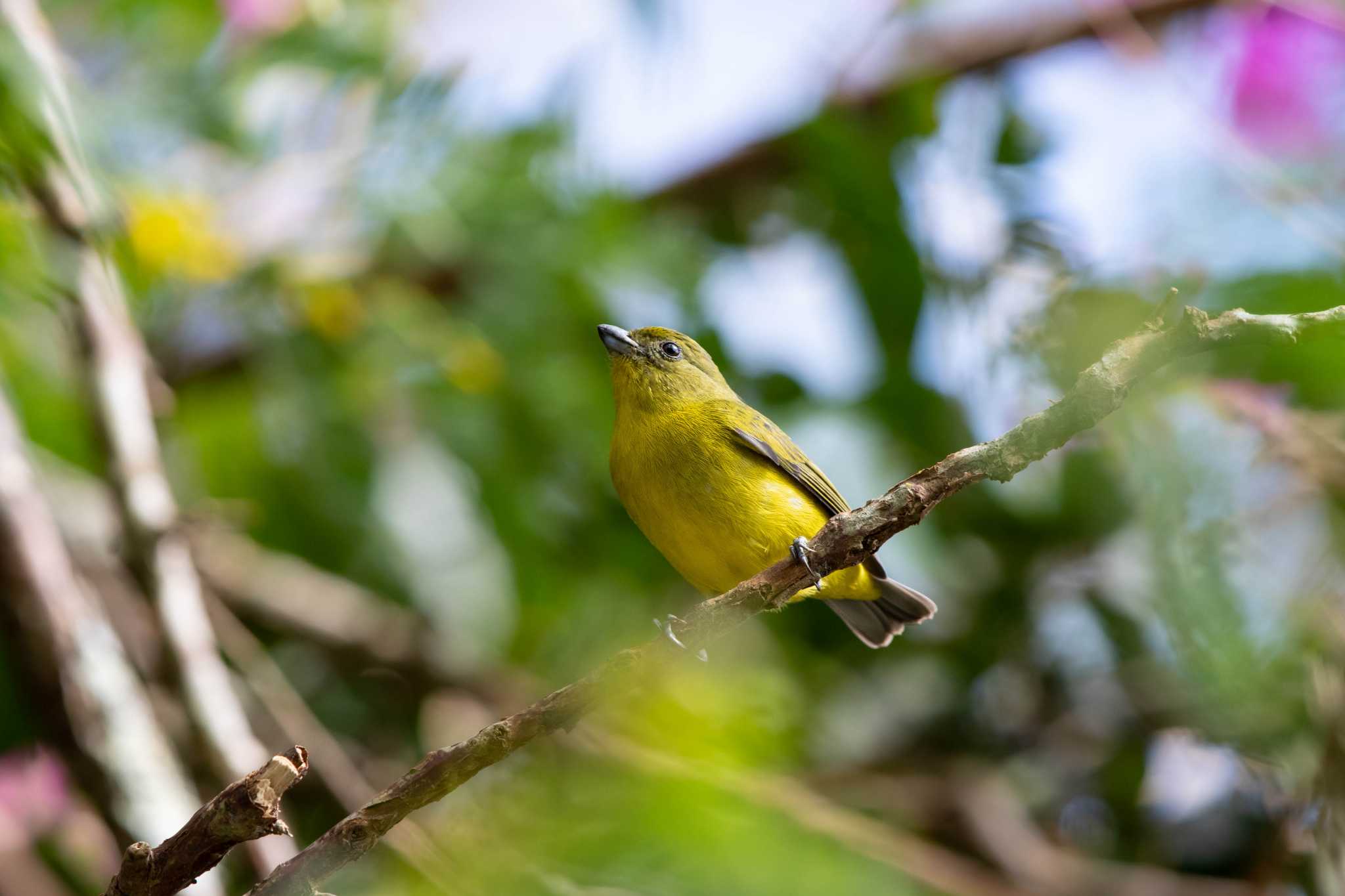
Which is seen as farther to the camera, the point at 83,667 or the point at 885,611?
the point at 885,611

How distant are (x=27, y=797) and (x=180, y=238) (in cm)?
188

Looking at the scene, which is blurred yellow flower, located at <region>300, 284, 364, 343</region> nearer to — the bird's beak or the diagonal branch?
the bird's beak

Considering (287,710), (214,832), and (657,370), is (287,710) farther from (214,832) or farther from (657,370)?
(214,832)

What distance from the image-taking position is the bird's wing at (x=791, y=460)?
3.26 metres

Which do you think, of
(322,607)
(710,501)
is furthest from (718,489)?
(322,607)

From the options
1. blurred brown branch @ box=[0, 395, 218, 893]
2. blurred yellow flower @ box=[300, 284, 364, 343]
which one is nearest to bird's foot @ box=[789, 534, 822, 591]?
blurred brown branch @ box=[0, 395, 218, 893]

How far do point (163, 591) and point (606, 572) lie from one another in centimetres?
151

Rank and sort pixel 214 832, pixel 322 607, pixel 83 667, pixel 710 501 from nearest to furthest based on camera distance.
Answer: pixel 214 832 < pixel 710 501 < pixel 83 667 < pixel 322 607

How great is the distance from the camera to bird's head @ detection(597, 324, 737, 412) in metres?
3.65

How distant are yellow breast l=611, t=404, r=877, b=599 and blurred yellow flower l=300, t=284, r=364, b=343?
147 cm

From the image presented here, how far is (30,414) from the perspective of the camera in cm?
461

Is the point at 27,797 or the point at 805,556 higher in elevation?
the point at 805,556

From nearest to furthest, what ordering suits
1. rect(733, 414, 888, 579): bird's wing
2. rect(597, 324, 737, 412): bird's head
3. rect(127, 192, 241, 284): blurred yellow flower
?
rect(733, 414, 888, 579): bird's wing
rect(597, 324, 737, 412): bird's head
rect(127, 192, 241, 284): blurred yellow flower

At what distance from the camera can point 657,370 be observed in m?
3.78
